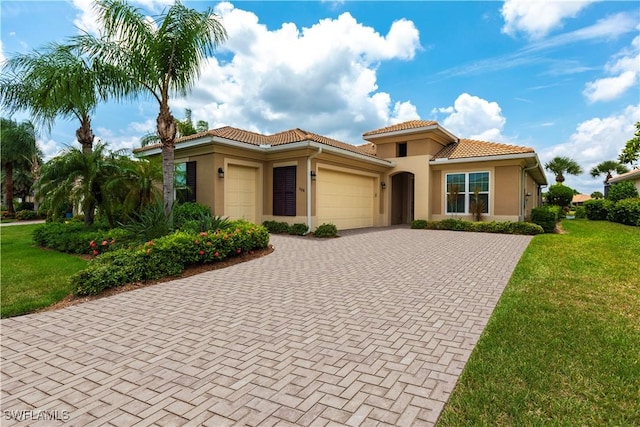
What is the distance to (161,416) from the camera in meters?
2.46

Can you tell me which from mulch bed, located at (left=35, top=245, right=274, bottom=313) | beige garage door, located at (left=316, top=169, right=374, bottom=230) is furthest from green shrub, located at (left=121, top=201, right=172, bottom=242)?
beige garage door, located at (left=316, top=169, right=374, bottom=230)

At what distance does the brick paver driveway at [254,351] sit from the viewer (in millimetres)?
2557

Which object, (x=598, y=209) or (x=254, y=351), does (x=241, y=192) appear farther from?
(x=598, y=209)

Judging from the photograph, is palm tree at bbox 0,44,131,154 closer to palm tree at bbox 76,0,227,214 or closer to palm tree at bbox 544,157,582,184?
palm tree at bbox 76,0,227,214

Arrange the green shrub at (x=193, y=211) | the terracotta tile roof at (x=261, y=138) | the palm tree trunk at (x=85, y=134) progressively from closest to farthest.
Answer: the green shrub at (x=193, y=211) → the palm tree trunk at (x=85, y=134) → the terracotta tile roof at (x=261, y=138)

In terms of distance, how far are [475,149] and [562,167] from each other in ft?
79.3

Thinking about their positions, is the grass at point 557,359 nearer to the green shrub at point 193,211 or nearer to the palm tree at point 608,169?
the green shrub at point 193,211

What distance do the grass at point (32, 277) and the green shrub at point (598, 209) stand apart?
86.1 feet

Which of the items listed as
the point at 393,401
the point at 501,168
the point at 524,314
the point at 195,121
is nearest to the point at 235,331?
the point at 393,401

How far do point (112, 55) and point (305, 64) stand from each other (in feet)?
24.9

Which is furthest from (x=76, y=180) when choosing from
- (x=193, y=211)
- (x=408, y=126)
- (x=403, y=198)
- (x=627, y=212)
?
(x=627, y=212)

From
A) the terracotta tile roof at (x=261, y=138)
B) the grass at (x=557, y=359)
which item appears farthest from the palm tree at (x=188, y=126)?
the grass at (x=557, y=359)

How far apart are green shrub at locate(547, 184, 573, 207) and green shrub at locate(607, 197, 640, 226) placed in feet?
33.2

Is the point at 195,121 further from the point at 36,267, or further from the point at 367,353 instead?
the point at 367,353
